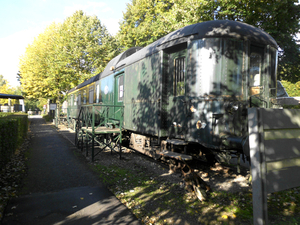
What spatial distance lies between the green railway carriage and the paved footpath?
6.98ft

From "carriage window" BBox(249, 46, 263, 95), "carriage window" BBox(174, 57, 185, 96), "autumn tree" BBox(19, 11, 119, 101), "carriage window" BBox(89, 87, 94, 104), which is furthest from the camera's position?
"autumn tree" BBox(19, 11, 119, 101)

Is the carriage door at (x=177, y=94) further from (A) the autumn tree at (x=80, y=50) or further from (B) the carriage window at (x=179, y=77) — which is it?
(A) the autumn tree at (x=80, y=50)

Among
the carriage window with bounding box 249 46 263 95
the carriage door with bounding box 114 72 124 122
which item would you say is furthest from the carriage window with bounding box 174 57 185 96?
the carriage door with bounding box 114 72 124 122

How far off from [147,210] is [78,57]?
19.9 metres

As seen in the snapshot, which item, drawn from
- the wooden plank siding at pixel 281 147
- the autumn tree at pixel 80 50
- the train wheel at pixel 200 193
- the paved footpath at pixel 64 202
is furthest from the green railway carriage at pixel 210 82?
the autumn tree at pixel 80 50

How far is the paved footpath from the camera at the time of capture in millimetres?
3426

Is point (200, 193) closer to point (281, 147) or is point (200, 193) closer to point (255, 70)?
point (281, 147)

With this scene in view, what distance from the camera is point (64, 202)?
404 cm

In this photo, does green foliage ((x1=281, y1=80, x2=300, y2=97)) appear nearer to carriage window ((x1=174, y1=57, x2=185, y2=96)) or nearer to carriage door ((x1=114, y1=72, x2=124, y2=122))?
carriage door ((x1=114, y1=72, x2=124, y2=122))

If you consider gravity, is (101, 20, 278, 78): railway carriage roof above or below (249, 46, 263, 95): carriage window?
above

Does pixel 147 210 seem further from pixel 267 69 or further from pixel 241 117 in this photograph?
pixel 267 69

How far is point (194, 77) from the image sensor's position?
16.5ft

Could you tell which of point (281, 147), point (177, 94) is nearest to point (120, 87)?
point (177, 94)

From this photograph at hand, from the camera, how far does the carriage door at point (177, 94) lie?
531cm
